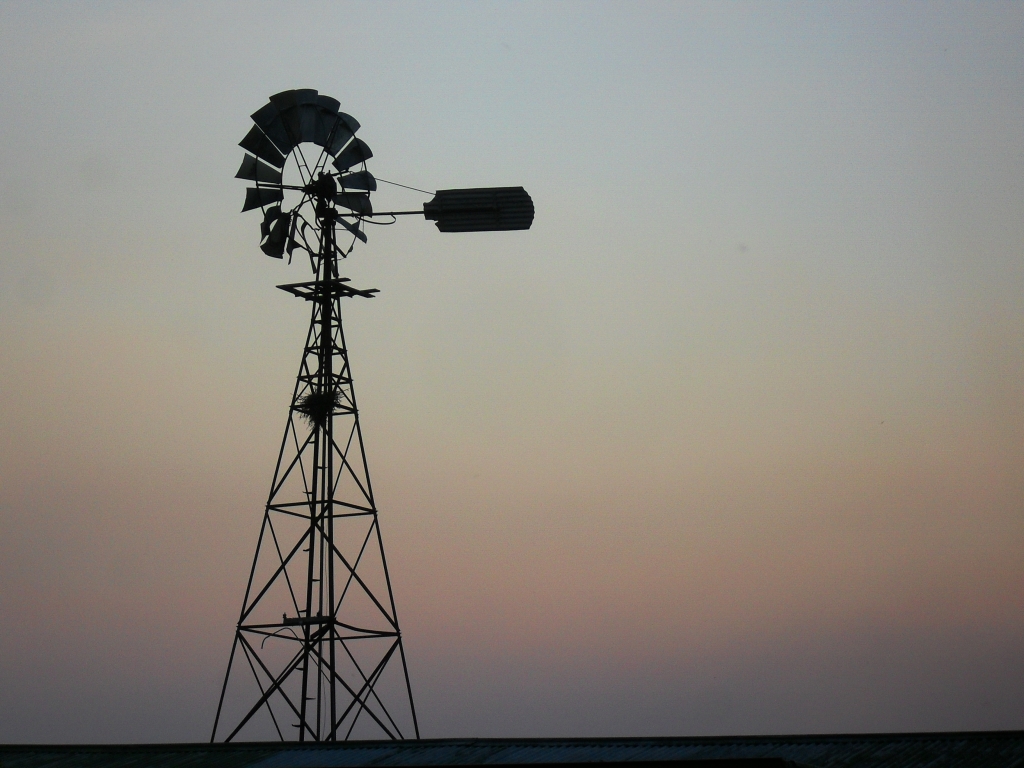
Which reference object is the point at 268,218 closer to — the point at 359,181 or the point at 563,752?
the point at 359,181

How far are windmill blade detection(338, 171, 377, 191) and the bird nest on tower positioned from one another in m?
6.06

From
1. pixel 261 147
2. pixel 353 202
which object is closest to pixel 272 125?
pixel 261 147

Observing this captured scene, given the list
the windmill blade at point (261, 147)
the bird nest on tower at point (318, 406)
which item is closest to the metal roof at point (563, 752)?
the bird nest on tower at point (318, 406)

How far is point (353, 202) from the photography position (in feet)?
121

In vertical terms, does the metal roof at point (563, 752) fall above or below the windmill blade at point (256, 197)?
below

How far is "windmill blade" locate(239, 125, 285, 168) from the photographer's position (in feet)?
118

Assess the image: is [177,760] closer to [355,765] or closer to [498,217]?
[355,765]

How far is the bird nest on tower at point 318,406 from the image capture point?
3512 cm

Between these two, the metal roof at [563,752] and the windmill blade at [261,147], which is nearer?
the metal roof at [563,752]

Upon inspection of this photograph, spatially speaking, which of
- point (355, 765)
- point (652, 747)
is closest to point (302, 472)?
point (355, 765)

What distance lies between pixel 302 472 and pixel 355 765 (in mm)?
10222

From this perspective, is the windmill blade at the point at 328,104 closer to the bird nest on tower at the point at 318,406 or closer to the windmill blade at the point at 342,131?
the windmill blade at the point at 342,131

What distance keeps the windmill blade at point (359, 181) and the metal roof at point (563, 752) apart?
1564 cm

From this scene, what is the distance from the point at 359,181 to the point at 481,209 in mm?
3674
